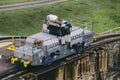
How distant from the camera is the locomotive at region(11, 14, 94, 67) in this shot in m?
37.9

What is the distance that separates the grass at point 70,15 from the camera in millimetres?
67688

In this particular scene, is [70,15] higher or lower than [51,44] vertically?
lower

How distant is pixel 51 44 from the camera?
3903cm

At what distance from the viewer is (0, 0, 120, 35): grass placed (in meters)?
67.7

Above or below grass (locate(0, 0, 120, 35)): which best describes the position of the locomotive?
above

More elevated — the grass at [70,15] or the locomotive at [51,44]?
the locomotive at [51,44]

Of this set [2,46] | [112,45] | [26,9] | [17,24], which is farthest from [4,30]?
[112,45]

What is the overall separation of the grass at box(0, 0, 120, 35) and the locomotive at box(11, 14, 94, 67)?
24058 millimetres

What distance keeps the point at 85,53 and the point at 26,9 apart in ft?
104

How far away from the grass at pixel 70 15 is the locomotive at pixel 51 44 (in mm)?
24058

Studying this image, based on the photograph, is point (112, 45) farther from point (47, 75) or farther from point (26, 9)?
point (26, 9)

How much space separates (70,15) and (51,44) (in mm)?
38511

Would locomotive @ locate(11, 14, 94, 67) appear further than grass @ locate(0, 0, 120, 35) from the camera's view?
No

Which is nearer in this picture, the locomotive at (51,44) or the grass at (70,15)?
the locomotive at (51,44)
